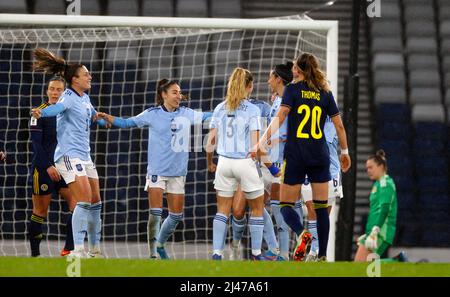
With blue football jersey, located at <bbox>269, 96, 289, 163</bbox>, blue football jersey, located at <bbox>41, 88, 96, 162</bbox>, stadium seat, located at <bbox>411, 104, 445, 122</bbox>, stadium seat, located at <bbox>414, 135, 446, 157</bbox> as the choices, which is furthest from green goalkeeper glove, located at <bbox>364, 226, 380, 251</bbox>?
stadium seat, located at <bbox>411, 104, 445, 122</bbox>

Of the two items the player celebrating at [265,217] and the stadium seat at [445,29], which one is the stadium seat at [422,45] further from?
the player celebrating at [265,217]

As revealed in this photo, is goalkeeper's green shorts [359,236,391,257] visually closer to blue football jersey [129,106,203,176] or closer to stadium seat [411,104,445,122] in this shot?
blue football jersey [129,106,203,176]

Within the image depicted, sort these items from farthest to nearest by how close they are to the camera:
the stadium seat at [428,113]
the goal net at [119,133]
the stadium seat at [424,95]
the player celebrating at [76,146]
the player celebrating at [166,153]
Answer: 1. the stadium seat at [424,95]
2. the stadium seat at [428,113]
3. the goal net at [119,133]
4. the player celebrating at [166,153]
5. the player celebrating at [76,146]

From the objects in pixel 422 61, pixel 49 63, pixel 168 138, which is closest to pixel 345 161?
pixel 168 138

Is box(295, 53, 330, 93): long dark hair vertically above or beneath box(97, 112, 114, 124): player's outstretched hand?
above

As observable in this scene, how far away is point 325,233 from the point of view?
862cm

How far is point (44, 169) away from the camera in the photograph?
9906mm

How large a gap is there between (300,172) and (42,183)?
261cm

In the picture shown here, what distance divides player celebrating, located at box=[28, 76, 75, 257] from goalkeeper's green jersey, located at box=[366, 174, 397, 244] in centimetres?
279

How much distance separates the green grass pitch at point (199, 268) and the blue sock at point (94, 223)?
1.57 metres

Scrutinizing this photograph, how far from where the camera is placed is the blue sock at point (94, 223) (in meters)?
9.76

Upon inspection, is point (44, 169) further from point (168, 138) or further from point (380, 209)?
point (380, 209)

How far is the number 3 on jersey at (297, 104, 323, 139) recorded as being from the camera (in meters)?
8.52

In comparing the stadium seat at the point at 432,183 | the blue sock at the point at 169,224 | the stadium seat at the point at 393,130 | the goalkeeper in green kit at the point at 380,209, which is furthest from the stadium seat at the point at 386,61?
the blue sock at the point at 169,224
